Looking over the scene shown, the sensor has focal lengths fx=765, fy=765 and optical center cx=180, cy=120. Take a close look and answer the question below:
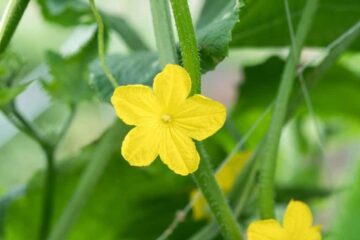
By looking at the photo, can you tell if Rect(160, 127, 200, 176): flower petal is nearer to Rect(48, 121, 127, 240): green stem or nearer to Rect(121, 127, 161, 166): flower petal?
Rect(121, 127, 161, 166): flower petal

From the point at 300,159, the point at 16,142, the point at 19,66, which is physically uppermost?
the point at 19,66

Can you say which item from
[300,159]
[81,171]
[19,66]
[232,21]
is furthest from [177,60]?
[300,159]

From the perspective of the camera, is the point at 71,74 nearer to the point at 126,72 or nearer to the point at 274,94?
the point at 126,72

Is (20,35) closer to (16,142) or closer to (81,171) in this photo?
(16,142)

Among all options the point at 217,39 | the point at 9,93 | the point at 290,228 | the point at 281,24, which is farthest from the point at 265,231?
the point at 281,24

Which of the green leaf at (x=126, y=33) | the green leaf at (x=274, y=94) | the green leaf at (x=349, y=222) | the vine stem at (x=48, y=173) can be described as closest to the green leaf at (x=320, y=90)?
the green leaf at (x=274, y=94)

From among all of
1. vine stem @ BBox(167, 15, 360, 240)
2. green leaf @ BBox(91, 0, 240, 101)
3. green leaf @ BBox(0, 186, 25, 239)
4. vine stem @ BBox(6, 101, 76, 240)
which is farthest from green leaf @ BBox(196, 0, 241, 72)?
green leaf @ BBox(0, 186, 25, 239)

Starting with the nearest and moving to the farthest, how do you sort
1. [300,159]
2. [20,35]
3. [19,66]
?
[19,66], [300,159], [20,35]
